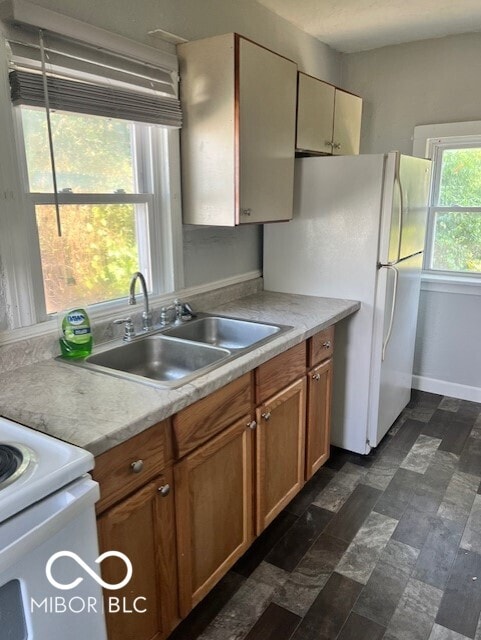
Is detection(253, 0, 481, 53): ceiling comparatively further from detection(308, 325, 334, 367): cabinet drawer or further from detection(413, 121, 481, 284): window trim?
detection(308, 325, 334, 367): cabinet drawer

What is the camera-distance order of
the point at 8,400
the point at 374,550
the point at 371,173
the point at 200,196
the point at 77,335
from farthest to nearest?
the point at 371,173, the point at 200,196, the point at 374,550, the point at 77,335, the point at 8,400

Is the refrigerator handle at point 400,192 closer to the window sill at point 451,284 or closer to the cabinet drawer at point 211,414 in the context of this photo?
the window sill at point 451,284

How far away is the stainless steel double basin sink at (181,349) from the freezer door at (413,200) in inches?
41.0

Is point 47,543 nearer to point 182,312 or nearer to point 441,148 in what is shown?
point 182,312

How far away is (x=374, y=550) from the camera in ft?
6.55

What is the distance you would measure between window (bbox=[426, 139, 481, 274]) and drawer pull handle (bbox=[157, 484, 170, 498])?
2.67 metres

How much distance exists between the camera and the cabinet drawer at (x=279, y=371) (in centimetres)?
180

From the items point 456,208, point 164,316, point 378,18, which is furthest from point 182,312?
point 456,208

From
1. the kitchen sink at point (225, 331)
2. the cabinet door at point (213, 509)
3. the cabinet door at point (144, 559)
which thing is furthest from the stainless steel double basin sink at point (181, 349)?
the cabinet door at point (144, 559)

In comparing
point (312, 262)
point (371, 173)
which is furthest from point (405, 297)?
point (371, 173)

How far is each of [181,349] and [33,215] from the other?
2.36 ft

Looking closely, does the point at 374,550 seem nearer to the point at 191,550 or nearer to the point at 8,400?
the point at 191,550

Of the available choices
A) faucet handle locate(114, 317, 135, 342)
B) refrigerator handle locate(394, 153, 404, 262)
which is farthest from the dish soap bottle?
refrigerator handle locate(394, 153, 404, 262)

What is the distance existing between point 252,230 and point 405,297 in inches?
38.6
